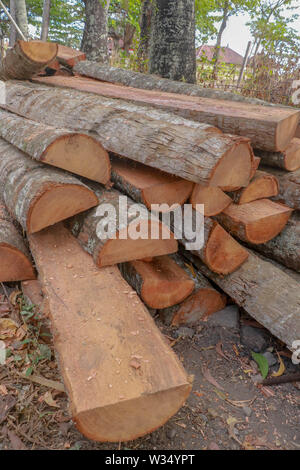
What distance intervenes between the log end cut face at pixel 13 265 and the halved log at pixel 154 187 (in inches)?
34.1

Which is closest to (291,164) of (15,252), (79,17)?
(15,252)

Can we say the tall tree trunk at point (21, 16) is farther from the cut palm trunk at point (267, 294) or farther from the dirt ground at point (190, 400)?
→ the cut palm trunk at point (267, 294)

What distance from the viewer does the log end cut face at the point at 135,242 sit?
2.00 m

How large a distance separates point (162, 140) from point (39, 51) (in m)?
2.56

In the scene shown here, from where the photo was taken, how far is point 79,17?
1498 centimetres

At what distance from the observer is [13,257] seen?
2.33 meters

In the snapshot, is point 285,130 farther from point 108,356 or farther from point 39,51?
point 39,51

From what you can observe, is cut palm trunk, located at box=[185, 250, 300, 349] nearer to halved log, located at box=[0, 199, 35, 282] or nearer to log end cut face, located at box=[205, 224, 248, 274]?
log end cut face, located at box=[205, 224, 248, 274]

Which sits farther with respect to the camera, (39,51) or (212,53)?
(212,53)

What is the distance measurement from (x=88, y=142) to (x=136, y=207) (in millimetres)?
546

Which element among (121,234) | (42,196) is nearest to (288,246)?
(121,234)

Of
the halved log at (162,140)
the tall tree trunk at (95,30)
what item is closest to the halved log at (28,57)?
the halved log at (162,140)

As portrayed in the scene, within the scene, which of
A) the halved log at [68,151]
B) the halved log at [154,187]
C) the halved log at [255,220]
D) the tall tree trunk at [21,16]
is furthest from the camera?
the tall tree trunk at [21,16]

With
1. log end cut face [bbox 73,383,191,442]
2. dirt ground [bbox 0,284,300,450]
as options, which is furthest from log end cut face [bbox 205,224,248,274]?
log end cut face [bbox 73,383,191,442]
